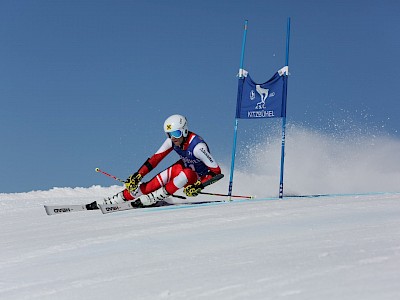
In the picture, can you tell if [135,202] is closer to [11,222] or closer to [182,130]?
[182,130]

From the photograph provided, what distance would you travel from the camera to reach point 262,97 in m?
8.27

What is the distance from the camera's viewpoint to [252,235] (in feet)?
12.3

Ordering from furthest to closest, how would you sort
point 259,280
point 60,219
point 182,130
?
1. point 182,130
2. point 60,219
3. point 259,280

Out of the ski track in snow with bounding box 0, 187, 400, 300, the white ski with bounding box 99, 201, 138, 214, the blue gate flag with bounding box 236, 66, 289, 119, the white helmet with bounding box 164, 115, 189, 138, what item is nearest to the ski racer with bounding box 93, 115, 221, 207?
the white helmet with bounding box 164, 115, 189, 138

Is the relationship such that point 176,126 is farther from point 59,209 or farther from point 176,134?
point 59,209

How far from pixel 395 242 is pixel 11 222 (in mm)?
5157

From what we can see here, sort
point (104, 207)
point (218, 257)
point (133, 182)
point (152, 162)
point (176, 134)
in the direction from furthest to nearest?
point (152, 162) → point (133, 182) → point (176, 134) → point (104, 207) → point (218, 257)

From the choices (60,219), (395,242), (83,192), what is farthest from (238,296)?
(83,192)

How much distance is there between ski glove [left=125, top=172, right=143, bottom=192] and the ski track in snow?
1746 millimetres

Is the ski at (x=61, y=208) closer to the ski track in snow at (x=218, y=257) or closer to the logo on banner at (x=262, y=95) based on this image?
the ski track in snow at (x=218, y=257)

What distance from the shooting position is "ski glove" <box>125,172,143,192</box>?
715 cm

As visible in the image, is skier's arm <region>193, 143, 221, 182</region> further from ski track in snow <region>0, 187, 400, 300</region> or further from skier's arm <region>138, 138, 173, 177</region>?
ski track in snow <region>0, 187, 400, 300</region>

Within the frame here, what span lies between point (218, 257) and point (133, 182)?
423 centimetres

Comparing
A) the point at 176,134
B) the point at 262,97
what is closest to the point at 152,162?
the point at 176,134
